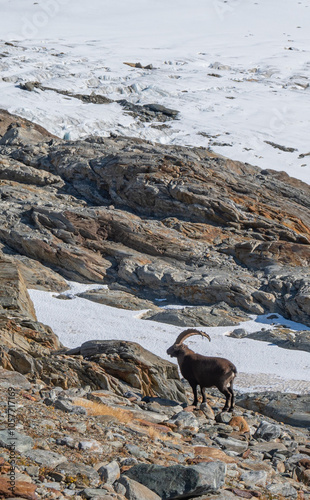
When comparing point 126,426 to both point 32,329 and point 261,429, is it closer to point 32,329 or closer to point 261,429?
point 261,429

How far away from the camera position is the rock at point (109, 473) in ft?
22.7

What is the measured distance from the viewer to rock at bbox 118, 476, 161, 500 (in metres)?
6.63

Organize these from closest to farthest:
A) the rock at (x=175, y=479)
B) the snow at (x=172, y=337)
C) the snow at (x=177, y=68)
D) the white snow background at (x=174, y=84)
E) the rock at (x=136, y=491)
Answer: the rock at (x=136, y=491), the rock at (x=175, y=479), the snow at (x=172, y=337), the white snow background at (x=174, y=84), the snow at (x=177, y=68)

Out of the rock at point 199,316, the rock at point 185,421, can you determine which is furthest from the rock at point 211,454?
the rock at point 199,316

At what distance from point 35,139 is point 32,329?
35041 millimetres

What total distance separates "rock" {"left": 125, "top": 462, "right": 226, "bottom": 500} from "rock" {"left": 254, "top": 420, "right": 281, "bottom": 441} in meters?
5.37

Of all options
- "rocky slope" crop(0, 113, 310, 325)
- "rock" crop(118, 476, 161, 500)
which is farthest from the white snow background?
"rock" crop(118, 476, 161, 500)

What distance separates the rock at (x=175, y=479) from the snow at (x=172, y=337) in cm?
1391

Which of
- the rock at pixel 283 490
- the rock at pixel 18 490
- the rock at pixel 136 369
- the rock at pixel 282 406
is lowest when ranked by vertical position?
the rock at pixel 282 406

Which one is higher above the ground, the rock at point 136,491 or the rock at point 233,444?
the rock at point 136,491

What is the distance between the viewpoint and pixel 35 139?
4862cm

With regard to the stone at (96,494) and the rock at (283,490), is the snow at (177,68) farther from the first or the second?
the stone at (96,494)

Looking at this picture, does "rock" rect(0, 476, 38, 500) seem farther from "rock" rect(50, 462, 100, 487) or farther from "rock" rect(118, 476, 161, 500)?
"rock" rect(118, 476, 161, 500)

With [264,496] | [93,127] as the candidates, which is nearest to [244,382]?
[264,496]
